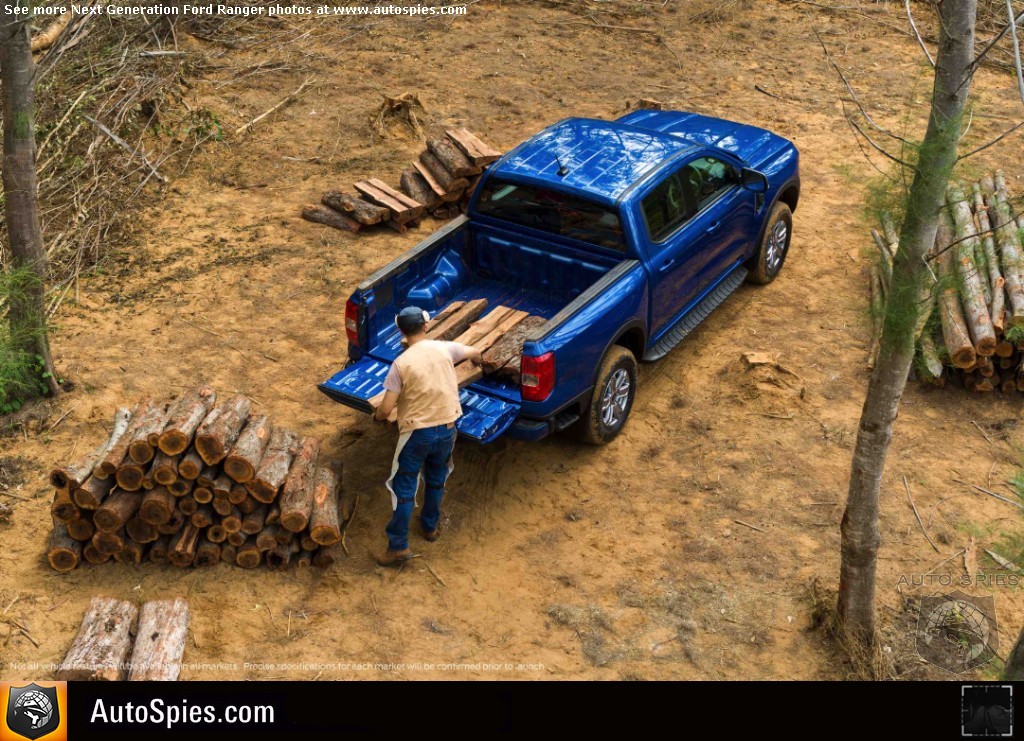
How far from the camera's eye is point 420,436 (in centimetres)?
668

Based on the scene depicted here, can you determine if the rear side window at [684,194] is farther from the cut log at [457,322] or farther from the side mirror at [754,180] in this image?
the cut log at [457,322]

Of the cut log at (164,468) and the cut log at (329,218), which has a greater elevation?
the cut log at (164,468)

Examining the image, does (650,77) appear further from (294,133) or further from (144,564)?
(144,564)

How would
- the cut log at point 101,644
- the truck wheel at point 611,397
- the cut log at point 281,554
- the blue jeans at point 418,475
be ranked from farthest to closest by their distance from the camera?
1. the truck wheel at point 611,397
2. the cut log at point 281,554
3. the blue jeans at point 418,475
4. the cut log at point 101,644

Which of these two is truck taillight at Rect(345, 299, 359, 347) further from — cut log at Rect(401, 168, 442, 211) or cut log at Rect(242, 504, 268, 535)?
cut log at Rect(401, 168, 442, 211)

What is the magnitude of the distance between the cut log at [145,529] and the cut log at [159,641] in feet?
1.68

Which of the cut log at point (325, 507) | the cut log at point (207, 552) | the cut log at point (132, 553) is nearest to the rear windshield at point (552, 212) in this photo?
the cut log at point (325, 507)

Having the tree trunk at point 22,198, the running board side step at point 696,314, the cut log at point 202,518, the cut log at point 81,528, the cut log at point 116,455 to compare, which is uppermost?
the tree trunk at point 22,198

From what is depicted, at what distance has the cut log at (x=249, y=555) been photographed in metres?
6.89

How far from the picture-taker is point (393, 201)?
1123 centimetres

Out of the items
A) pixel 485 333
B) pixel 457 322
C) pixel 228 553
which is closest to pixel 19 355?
pixel 228 553

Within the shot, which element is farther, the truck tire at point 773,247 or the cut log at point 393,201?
the cut log at point 393,201

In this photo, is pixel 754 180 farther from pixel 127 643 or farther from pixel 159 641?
pixel 127 643

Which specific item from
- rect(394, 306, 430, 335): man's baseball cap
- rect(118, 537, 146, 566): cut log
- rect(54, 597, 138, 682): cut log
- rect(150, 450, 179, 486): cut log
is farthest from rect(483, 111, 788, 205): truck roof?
rect(54, 597, 138, 682): cut log
